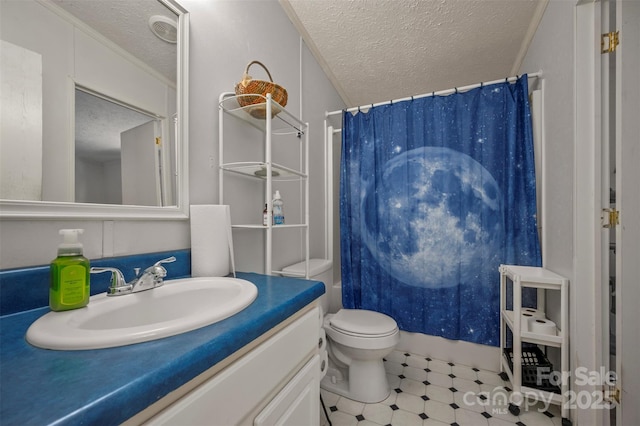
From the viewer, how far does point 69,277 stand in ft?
1.90

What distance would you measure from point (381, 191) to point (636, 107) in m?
1.31

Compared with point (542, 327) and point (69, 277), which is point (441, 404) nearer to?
point (542, 327)

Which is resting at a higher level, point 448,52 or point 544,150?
point 448,52

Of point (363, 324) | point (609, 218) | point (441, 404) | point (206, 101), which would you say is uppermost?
point (206, 101)

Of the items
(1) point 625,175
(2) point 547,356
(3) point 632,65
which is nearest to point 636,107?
(3) point 632,65

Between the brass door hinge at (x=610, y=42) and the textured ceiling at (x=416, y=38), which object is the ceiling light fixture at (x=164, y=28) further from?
the brass door hinge at (x=610, y=42)

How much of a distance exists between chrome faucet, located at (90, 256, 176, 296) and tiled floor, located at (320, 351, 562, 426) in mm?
1155

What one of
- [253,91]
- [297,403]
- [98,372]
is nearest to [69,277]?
[98,372]

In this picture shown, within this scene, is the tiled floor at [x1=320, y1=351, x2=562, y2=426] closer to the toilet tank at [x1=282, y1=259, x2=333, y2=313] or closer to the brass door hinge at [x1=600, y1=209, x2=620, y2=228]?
the toilet tank at [x1=282, y1=259, x2=333, y2=313]

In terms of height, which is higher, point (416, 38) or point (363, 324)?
point (416, 38)

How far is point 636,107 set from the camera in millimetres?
1021

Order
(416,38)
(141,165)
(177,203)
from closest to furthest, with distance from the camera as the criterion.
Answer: (141,165) < (177,203) < (416,38)

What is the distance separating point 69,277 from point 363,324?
4.41 feet

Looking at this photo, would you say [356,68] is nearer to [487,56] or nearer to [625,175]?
[487,56]
